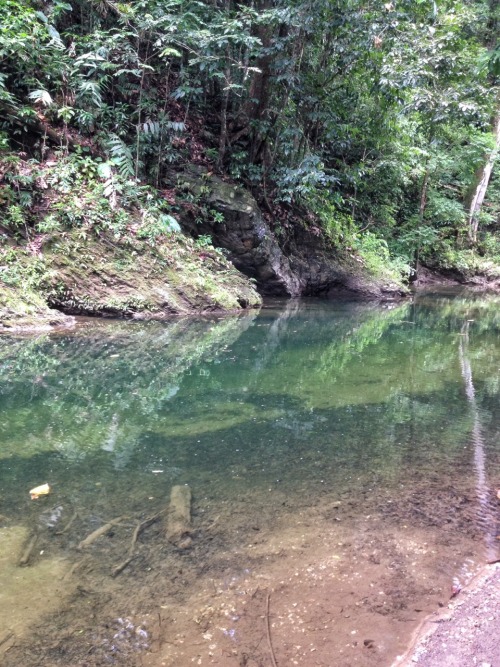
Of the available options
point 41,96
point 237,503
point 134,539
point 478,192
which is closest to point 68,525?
point 134,539

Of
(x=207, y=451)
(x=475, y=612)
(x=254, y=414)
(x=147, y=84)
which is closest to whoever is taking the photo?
(x=475, y=612)

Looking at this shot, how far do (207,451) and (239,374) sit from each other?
240 centimetres

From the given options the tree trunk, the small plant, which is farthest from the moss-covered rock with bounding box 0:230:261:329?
the tree trunk

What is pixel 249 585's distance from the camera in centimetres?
237

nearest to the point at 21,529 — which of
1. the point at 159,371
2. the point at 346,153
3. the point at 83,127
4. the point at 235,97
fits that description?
the point at 159,371

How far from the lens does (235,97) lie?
12984 millimetres

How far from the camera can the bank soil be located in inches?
77.1

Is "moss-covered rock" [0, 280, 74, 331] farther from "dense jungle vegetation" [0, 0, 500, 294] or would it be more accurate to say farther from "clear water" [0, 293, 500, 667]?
"clear water" [0, 293, 500, 667]

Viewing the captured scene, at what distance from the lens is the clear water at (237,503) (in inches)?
81.6

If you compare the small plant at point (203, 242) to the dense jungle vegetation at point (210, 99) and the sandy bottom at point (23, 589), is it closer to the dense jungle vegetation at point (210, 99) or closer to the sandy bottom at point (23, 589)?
the dense jungle vegetation at point (210, 99)

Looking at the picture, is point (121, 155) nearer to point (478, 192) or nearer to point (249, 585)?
point (249, 585)

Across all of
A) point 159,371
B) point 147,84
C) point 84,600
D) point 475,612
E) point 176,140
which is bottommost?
point 159,371

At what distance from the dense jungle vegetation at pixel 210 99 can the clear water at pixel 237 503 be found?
4982 mm

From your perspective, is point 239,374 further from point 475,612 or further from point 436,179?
point 436,179
